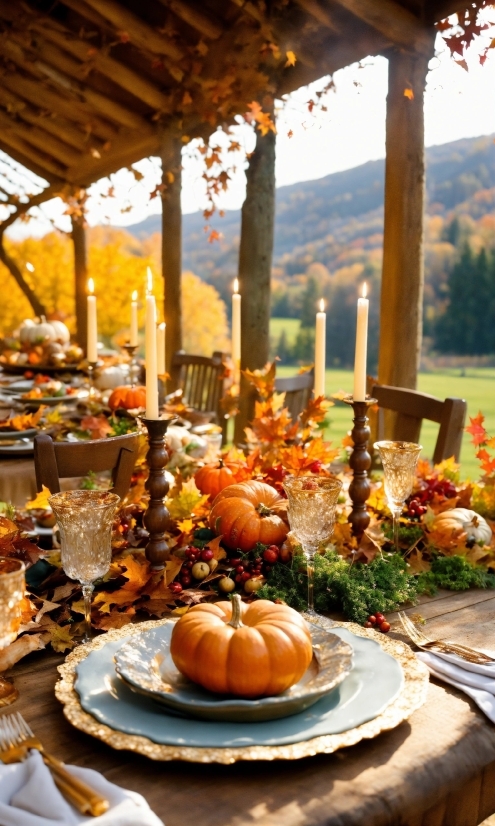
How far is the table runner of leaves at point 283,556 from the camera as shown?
112 centimetres

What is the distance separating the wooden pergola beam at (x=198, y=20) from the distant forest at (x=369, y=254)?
110 inches

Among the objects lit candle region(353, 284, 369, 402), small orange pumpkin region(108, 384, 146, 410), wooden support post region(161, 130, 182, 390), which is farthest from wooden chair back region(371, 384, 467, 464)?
wooden support post region(161, 130, 182, 390)

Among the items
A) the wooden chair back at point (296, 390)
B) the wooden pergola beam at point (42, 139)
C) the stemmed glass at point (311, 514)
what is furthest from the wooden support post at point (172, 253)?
the stemmed glass at point (311, 514)

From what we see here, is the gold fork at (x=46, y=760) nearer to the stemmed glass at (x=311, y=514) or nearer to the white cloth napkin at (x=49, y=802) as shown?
the white cloth napkin at (x=49, y=802)

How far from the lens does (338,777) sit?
2.41ft

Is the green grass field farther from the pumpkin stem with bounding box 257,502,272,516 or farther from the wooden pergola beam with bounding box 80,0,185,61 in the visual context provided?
the pumpkin stem with bounding box 257,502,272,516

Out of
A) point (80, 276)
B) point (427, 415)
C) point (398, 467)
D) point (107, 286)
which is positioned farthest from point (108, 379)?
point (107, 286)

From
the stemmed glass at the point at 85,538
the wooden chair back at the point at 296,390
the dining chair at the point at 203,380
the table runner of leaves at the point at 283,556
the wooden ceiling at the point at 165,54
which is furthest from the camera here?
the dining chair at the point at 203,380

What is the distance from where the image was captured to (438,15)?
2654mm

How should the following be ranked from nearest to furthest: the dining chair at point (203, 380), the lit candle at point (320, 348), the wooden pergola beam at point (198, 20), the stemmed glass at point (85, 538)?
the stemmed glass at point (85, 538), the lit candle at point (320, 348), the dining chair at point (203, 380), the wooden pergola beam at point (198, 20)

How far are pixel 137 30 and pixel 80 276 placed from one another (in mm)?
3840

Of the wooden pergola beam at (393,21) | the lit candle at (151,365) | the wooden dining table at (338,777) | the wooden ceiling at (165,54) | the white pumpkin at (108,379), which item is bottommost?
the wooden dining table at (338,777)

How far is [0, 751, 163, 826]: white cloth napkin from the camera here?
2.13 ft

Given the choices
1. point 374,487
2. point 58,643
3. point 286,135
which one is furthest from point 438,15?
point 58,643
